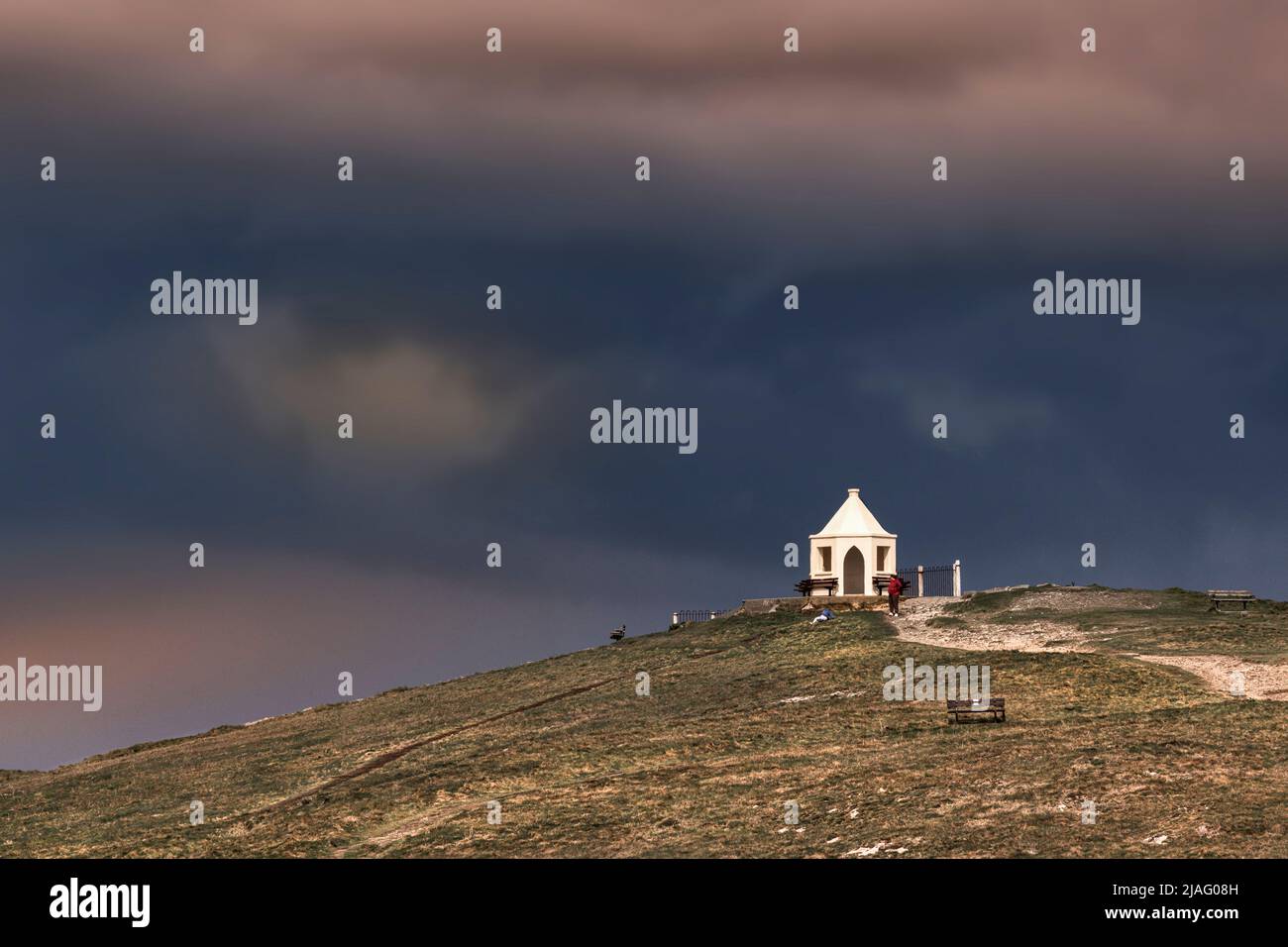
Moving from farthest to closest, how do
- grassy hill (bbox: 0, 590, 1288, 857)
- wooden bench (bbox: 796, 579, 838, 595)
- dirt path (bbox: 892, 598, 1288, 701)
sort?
1. wooden bench (bbox: 796, 579, 838, 595)
2. dirt path (bbox: 892, 598, 1288, 701)
3. grassy hill (bbox: 0, 590, 1288, 857)

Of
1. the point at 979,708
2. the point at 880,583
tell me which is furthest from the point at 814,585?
the point at 979,708

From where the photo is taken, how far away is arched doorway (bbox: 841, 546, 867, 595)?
8356 centimetres

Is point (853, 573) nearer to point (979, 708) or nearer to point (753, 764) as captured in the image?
point (979, 708)

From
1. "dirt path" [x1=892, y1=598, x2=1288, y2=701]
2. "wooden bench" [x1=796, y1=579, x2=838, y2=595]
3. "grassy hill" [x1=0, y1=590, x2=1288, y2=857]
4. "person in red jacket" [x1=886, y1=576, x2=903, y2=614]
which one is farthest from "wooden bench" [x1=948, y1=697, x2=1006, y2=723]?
"wooden bench" [x1=796, y1=579, x2=838, y2=595]

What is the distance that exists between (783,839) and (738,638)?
3683cm

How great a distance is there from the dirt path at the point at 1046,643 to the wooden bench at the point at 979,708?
700 centimetres

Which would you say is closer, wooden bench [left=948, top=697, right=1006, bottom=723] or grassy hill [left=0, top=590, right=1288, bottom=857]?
grassy hill [left=0, top=590, right=1288, bottom=857]

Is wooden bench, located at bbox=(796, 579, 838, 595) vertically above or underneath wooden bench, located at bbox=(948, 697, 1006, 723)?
above

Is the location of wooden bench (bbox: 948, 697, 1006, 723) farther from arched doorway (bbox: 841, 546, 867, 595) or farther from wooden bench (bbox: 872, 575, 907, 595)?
arched doorway (bbox: 841, 546, 867, 595)

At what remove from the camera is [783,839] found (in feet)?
116

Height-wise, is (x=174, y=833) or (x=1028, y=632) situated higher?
(x=1028, y=632)
